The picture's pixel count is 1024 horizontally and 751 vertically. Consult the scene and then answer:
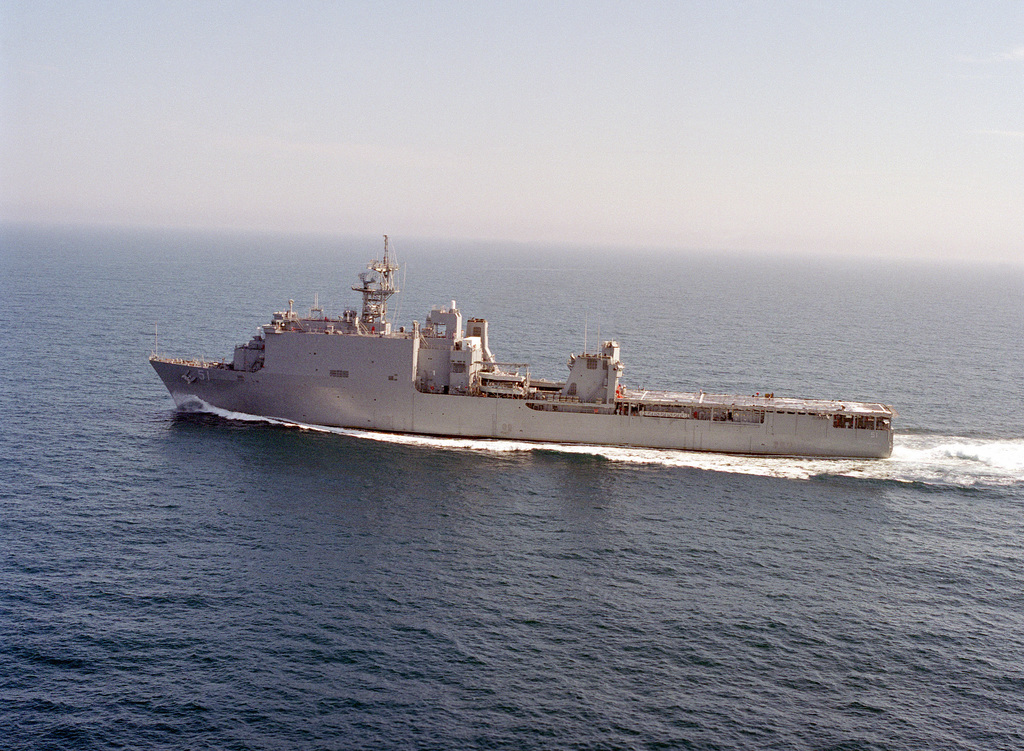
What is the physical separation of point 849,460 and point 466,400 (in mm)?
20497

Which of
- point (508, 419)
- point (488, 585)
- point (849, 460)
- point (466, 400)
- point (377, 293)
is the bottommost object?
point (488, 585)

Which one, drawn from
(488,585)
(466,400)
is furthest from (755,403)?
(488,585)

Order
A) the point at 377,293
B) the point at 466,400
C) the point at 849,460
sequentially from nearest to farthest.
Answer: the point at 849,460 < the point at 466,400 < the point at 377,293

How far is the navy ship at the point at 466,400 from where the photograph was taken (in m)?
47.7

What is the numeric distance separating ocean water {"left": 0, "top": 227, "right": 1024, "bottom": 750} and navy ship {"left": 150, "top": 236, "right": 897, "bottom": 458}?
1444 mm

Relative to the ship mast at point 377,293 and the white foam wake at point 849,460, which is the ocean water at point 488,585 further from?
the ship mast at point 377,293

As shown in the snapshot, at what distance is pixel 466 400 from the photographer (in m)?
48.7

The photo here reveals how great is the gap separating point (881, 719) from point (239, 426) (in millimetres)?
35904

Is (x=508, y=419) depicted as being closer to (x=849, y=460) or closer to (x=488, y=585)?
(x=849, y=460)

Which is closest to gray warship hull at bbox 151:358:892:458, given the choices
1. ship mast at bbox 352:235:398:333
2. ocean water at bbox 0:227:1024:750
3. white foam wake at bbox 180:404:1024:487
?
white foam wake at bbox 180:404:1024:487

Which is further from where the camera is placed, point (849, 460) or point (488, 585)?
point (849, 460)

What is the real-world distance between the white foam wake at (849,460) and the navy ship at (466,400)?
59 centimetres

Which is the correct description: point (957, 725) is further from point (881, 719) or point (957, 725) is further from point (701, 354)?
point (701, 354)

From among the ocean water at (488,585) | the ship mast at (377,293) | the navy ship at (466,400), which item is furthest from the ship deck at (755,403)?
the ship mast at (377,293)
